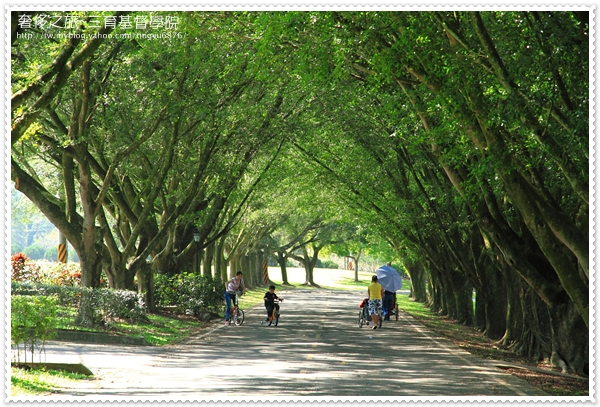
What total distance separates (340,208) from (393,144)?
17304 millimetres

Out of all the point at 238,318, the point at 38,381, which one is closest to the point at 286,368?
the point at 38,381

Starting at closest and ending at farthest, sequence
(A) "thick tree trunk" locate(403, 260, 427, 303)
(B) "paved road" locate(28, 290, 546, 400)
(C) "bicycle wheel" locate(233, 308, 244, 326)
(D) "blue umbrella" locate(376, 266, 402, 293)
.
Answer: (B) "paved road" locate(28, 290, 546, 400) < (C) "bicycle wheel" locate(233, 308, 244, 326) < (D) "blue umbrella" locate(376, 266, 402, 293) < (A) "thick tree trunk" locate(403, 260, 427, 303)

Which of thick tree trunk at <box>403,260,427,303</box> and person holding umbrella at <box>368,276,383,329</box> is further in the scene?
thick tree trunk at <box>403,260,427,303</box>

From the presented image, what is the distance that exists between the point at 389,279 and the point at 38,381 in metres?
20.4

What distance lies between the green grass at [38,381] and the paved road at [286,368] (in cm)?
27

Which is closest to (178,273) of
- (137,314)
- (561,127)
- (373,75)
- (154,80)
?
(137,314)

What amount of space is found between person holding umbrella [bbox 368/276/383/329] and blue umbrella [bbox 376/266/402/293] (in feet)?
13.5

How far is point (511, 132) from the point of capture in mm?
14008

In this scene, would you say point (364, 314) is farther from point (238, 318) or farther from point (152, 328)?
point (152, 328)

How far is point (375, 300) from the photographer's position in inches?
1001

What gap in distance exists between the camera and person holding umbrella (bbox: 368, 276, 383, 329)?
24.8 m

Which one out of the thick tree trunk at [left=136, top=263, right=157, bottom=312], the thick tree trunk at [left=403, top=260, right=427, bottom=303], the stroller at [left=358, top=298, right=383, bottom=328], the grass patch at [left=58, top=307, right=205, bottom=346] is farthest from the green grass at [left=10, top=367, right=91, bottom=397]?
the thick tree trunk at [left=403, top=260, right=427, bottom=303]

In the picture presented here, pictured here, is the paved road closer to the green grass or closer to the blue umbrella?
the green grass
